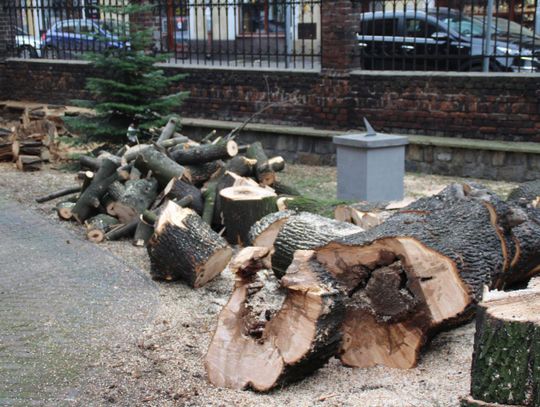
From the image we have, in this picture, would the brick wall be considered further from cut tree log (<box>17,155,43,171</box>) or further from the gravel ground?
the gravel ground

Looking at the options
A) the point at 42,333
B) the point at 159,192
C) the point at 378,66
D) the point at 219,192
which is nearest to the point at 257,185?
the point at 219,192

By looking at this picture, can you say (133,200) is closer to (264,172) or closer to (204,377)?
(264,172)

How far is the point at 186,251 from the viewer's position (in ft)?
19.0

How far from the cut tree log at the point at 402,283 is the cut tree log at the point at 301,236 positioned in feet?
2.44

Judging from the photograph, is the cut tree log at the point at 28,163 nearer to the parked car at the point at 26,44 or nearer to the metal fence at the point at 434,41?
the metal fence at the point at 434,41

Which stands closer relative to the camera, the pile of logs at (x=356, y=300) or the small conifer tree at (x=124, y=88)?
the pile of logs at (x=356, y=300)

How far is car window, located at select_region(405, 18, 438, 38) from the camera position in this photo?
10.5 m

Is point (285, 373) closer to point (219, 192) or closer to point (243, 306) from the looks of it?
point (243, 306)

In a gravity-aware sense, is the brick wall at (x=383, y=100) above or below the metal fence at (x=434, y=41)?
below

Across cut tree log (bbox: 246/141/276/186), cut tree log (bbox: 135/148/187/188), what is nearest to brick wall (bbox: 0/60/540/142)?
cut tree log (bbox: 246/141/276/186)

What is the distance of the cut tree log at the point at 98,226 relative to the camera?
23.5 ft

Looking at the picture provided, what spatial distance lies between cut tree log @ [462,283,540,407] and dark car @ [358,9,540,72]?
7275 mm

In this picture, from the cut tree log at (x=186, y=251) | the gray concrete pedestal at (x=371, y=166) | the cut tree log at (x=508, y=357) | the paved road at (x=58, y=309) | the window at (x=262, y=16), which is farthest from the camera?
the window at (x=262, y=16)

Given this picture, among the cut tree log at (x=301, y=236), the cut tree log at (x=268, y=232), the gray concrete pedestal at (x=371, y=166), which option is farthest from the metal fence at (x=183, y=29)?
the cut tree log at (x=301, y=236)
